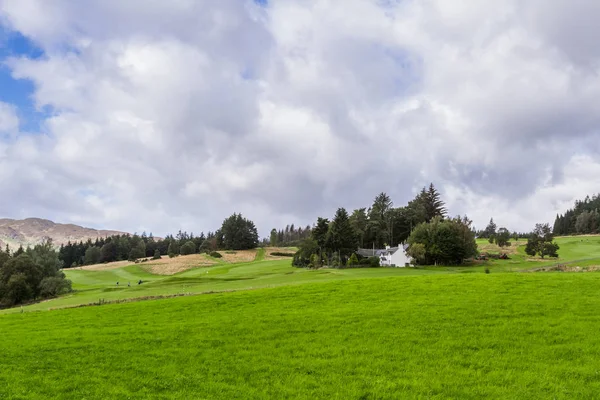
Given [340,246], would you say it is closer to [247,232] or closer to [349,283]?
[349,283]

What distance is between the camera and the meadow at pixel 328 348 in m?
12.8

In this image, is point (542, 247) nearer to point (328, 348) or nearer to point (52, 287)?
point (328, 348)

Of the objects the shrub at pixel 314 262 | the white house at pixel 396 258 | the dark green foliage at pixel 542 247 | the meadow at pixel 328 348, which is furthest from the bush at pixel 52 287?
the dark green foliage at pixel 542 247

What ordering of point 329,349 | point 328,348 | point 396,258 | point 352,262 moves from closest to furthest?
1. point 329,349
2. point 328,348
3. point 352,262
4. point 396,258

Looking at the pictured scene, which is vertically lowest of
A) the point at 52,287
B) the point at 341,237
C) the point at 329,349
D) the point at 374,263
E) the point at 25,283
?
the point at 52,287

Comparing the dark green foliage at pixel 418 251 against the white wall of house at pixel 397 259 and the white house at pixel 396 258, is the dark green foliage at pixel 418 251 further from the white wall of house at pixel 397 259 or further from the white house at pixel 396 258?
the white wall of house at pixel 397 259

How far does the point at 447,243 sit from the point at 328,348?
67.6m

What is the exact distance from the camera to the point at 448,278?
3375cm

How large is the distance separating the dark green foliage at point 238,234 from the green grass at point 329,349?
12688 cm

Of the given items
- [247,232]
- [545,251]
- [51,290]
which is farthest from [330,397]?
[247,232]

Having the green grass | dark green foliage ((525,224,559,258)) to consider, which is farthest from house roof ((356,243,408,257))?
the green grass

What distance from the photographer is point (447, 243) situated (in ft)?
254

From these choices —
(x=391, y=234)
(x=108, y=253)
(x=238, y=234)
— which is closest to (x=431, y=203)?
(x=391, y=234)

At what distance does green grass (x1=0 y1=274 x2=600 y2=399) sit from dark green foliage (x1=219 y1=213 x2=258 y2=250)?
416ft
